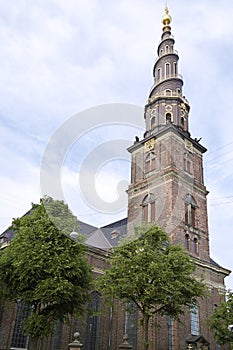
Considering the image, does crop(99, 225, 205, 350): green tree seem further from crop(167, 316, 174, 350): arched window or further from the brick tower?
the brick tower

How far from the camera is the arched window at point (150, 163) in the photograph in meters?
35.5

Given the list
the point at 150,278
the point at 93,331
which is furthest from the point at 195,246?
the point at 150,278

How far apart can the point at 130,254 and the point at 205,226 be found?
57.0 ft

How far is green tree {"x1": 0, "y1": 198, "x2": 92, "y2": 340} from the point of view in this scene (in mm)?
17109

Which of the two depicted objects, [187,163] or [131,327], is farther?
[187,163]

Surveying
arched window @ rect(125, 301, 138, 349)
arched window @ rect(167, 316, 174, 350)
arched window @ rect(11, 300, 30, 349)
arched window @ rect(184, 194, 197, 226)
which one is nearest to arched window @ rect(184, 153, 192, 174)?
arched window @ rect(184, 194, 197, 226)

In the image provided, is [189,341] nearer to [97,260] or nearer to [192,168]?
[97,260]

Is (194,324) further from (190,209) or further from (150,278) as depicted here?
(150,278)

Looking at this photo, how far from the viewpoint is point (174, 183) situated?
107 feet

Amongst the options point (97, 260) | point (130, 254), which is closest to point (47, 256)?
point (130, 254)

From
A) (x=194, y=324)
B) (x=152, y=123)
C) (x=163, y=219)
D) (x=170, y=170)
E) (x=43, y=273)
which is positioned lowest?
(x=194, y=324)

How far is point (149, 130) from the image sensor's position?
38156 mm

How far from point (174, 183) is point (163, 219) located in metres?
3.65

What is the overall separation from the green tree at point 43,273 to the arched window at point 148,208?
13.9m
